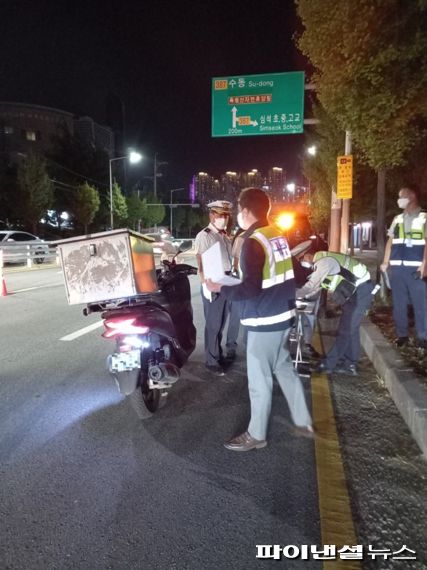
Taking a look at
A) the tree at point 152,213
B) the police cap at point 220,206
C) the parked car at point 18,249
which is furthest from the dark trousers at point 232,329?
the tree at point 152,213

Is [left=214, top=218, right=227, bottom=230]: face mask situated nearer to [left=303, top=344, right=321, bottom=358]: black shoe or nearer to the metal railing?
[left=303, top=344, right=321, bottom=358]: black shoe

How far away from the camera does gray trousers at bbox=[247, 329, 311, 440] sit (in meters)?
3.39

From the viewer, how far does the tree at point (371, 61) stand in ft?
15.8

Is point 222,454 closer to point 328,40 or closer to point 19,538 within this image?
point 19,538

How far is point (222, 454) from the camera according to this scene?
3.46 metres

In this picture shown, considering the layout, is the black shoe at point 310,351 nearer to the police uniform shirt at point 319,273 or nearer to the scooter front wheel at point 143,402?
the police uniform shirt at point 319,273

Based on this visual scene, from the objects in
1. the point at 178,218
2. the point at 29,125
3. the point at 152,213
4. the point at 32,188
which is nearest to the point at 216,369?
the point at 32,188

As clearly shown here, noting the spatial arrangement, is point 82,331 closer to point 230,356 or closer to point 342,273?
point 230,356

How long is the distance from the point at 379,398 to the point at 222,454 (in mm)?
1889

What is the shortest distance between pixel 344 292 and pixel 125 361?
93.9 inches

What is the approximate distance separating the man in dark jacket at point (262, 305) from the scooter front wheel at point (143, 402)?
0.87 metres

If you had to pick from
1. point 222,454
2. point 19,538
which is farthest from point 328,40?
point 19,538

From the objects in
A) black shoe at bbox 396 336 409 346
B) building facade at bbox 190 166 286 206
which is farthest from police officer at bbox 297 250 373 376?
building facade at bbox 190 166 286 206

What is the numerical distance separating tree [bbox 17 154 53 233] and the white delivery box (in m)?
30.6
